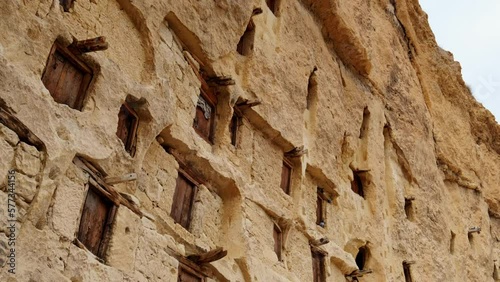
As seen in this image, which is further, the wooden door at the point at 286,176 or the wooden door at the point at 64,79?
the wooden door at the point at 286,176

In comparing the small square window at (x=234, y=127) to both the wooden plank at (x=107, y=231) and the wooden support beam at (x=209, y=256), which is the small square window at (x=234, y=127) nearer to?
the wooden support beam at (x=209, y=256)

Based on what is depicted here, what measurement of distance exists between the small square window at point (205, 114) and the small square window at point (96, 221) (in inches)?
98.3

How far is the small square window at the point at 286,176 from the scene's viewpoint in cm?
1032

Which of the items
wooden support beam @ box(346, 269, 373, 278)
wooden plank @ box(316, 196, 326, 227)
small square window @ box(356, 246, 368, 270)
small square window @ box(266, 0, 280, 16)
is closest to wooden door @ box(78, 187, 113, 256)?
wooden plank @ box(316, 196, 326, 227)

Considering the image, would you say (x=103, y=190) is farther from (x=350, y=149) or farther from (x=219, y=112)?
(x=350, y=149)

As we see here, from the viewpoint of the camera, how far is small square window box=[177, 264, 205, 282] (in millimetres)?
7273

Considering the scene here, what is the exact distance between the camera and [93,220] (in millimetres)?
6137

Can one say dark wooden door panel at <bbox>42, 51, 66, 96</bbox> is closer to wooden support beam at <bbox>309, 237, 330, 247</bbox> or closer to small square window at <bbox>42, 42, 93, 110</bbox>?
small square window at <bbox>42, 42, 93, 110</bbox>

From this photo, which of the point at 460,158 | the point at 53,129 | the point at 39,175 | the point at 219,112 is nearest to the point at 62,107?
the point at 53,129

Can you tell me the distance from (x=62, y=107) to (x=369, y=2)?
1160cm

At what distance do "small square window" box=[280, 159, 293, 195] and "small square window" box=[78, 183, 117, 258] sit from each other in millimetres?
4410

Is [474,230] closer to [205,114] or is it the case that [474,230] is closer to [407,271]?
[407,271]

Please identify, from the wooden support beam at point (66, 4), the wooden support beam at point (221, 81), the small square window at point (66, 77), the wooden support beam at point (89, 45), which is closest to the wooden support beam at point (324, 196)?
the wooden support beam at point (221, 81)

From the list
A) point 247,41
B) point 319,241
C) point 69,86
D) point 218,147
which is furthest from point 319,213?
point 69,86
